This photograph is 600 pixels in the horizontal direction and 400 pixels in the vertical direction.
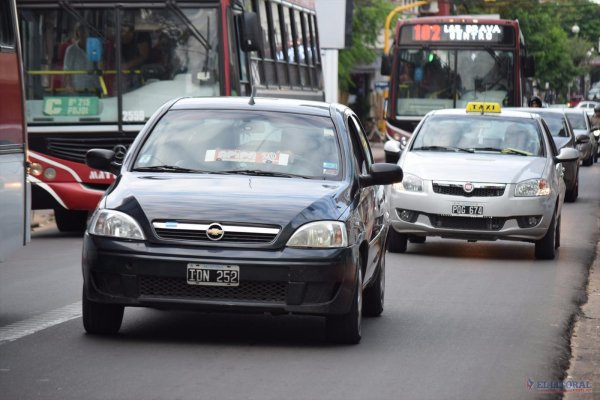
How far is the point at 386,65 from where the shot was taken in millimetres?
33438

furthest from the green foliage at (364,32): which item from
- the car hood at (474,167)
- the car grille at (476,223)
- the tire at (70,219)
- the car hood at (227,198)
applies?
the car hood at (227,198)

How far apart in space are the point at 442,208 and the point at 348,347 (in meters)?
7.34

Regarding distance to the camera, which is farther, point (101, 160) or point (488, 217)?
point (488, 217)

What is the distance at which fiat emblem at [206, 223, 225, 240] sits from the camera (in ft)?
30.4

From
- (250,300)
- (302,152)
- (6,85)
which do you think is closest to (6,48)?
(6,85)

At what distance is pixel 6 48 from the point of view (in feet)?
35.9

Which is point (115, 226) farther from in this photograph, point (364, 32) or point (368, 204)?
point (364, 32)

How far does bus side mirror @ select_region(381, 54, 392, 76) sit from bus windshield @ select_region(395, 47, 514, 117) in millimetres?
256

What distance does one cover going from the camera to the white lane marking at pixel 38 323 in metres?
9.96

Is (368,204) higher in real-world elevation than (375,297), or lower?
higher

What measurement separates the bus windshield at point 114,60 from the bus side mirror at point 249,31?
0.35m

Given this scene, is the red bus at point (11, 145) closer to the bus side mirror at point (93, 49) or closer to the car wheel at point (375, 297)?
the car wheel at point (375, 297)

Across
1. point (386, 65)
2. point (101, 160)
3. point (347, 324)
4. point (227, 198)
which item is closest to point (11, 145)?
point (101, 160)

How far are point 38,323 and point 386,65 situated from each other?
2338cm
